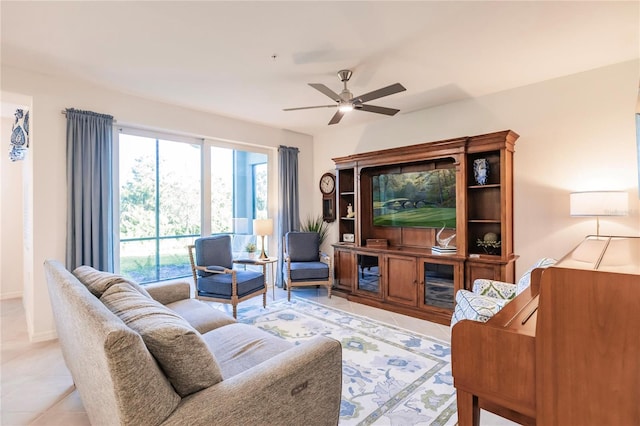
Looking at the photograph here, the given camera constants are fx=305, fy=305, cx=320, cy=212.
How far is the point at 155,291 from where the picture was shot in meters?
2.71

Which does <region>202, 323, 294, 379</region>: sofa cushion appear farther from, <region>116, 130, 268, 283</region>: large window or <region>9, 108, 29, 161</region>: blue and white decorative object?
<region>9, 108, 29, 161</region>: blue and white decorative object

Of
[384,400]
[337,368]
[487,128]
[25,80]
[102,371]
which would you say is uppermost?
[25,80]

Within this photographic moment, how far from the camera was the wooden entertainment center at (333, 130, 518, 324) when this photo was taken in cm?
338

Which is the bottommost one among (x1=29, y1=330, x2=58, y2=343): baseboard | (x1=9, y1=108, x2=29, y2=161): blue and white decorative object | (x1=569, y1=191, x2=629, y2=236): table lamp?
(x1=29, y1=330, x2=58, y2=343): baseboard

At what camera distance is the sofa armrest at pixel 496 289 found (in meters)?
2.71

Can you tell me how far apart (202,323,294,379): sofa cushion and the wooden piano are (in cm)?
107

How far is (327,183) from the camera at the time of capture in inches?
213

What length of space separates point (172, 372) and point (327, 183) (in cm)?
446

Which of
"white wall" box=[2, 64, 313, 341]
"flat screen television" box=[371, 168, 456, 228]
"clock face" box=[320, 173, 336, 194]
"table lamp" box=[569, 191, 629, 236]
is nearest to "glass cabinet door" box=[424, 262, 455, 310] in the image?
"flat screen television" box=[371, 168, 456, 228]

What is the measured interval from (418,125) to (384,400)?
11.4 feet

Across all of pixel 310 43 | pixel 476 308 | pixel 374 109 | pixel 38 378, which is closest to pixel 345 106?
pixel 374 109

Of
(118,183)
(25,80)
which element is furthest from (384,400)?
(25,80)

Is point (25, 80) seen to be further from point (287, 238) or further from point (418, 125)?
point (418, 125)

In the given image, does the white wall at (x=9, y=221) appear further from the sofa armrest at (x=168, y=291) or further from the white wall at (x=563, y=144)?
the white wall at (x=563, y=144)
